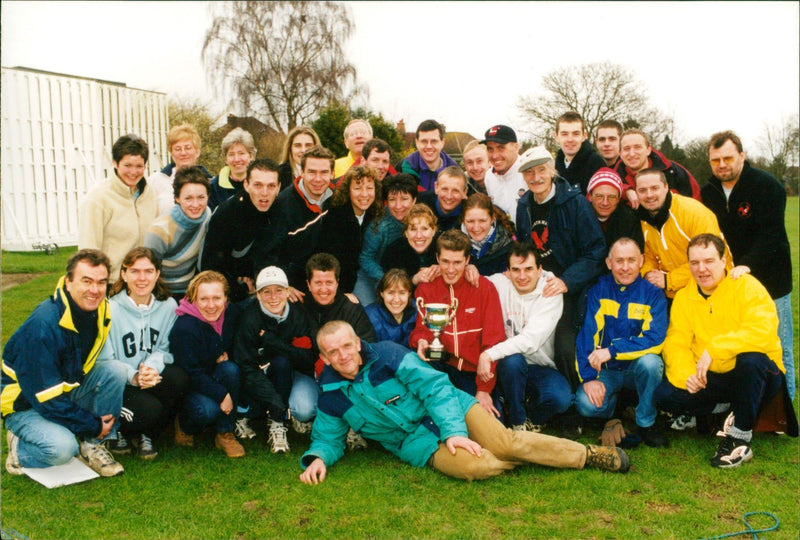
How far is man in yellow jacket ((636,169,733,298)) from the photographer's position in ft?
15.7

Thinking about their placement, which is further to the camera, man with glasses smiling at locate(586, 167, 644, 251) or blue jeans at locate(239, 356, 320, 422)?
man with glasses smiling at locate(586, 167, 644, 251)

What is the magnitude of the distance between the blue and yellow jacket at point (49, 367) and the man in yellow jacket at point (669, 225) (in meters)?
4.09

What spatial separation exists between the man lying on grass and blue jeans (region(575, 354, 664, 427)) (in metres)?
0.57

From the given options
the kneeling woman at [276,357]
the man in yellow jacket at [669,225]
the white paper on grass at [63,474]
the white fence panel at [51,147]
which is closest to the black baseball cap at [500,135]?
the man in yellow jacket at [669,225]

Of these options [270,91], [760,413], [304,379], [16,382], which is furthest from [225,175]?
[270,91]

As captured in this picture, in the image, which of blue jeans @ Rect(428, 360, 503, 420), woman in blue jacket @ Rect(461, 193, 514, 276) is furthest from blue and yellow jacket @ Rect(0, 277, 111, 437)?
woman in blue jacket @ Rect(461, 193, 514, 276)

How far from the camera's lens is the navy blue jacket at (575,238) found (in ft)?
16.3

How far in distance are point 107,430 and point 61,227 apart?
15742 mm

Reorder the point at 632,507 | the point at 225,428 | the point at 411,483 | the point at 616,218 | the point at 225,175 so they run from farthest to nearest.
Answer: the point at 225,175 → the point at 616,218 → the point at 225,428 → the point at 411,483 → the point at 632,507

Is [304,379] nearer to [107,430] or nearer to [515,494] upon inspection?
[107,430]

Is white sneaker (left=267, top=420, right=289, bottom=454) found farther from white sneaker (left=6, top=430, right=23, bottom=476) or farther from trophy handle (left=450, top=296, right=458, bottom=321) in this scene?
white sneaker (left=6, top=430, right=23, bottom=476)

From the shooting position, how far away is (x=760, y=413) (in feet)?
15.6

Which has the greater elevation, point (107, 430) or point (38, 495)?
point (107, 430)

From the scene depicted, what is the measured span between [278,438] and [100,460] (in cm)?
121
